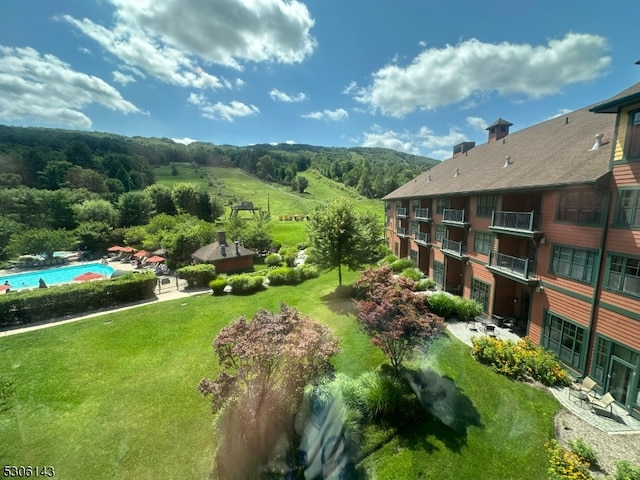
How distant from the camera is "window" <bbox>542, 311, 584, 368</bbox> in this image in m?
11.3

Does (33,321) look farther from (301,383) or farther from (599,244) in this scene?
(599,244)

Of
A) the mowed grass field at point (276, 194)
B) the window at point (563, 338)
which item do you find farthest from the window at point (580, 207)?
the mowed grass field at point (276, 194)

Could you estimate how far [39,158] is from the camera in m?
83.4

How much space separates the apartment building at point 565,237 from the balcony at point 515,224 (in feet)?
0.18

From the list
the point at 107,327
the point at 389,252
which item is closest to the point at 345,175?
the point at 389,252

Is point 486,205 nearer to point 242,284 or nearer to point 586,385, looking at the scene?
point 586,385

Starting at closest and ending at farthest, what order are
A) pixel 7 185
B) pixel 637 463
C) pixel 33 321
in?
pixel 637 463 < pixel 33 321 < pixel 7 185

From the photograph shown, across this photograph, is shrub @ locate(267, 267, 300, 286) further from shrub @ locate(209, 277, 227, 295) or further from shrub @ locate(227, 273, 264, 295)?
shrub @ locate(209, 277, 227, 295)

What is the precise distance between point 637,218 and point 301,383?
13.0 metres

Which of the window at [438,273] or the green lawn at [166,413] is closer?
the green lawn at [166,413]

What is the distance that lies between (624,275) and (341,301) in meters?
15.1

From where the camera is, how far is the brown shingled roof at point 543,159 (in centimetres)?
1164

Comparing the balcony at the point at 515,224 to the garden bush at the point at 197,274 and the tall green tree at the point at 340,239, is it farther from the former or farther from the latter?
the garden bush at the point at 197,274


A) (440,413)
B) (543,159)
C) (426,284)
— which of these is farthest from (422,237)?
(440,413)
